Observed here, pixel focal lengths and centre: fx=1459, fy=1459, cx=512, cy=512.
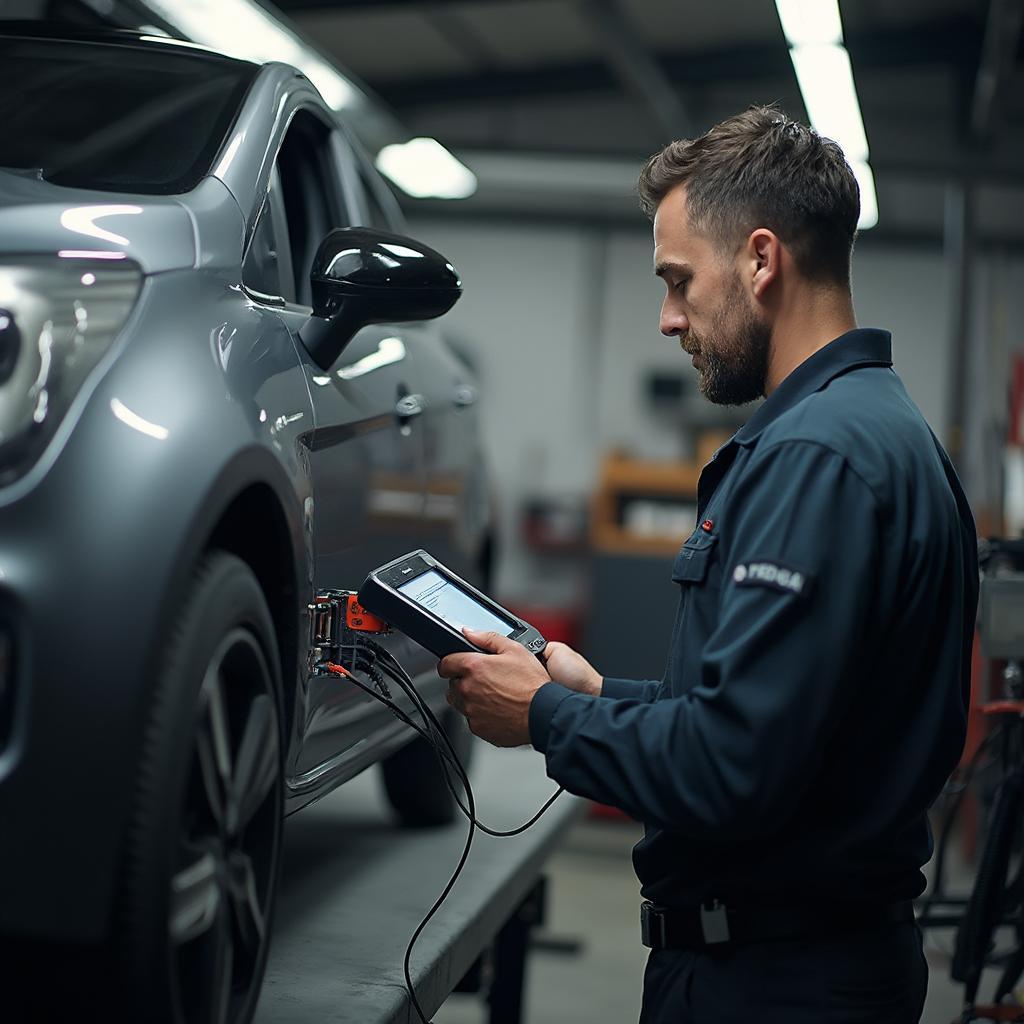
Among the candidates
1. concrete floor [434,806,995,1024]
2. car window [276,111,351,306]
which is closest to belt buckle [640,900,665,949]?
car window [276,111,351,306]

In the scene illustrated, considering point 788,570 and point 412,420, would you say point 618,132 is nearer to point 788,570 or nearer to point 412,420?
point 412,420

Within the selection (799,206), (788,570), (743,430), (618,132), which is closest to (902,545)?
(788,570)

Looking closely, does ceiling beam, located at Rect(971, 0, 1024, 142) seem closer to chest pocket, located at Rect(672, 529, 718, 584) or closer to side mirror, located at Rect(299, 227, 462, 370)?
side mirror, located at Rect(299, 227, 462, 370)

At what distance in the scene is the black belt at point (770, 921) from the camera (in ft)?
4.97

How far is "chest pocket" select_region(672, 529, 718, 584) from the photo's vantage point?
1574 mm

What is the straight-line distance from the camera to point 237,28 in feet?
13.8

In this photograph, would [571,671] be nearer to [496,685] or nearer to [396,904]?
[496,685]

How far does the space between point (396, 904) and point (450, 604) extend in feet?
2.92

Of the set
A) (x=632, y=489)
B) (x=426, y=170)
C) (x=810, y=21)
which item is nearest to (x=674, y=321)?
(x=810, y=21)

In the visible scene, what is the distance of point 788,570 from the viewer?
1.36 meters

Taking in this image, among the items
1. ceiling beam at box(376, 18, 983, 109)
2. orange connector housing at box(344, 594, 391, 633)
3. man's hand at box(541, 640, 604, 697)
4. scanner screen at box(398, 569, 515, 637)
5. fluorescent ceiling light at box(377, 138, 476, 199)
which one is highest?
ceiling beam at box(376, 18, 983, 109)

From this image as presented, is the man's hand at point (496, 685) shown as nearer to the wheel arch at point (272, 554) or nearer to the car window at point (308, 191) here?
the wheel arch at point (272, 554)

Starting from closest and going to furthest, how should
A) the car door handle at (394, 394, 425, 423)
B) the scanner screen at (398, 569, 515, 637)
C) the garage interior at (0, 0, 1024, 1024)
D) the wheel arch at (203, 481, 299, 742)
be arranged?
the wheel arch at (203, 481, 299, 742)
the scanner screen at (398, 569, 515, 637)
the car door handle at (394, 394, 425, 423)
the garage interior at (0, 0, 1024, 1024)

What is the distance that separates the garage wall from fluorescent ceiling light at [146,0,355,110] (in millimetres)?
6156
